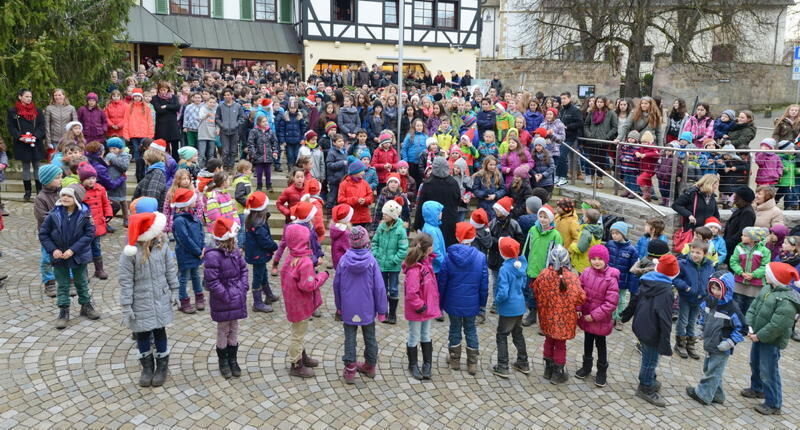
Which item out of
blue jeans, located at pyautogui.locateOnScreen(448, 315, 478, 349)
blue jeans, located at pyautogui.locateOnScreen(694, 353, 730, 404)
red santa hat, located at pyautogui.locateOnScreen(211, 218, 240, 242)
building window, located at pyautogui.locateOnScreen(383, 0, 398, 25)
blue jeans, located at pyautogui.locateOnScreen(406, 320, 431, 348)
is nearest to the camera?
red santa hat, located at pyautogui.locateOnScreen(211, 218, 240, 242)

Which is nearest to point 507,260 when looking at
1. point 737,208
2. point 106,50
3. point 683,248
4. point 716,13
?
point 683,248

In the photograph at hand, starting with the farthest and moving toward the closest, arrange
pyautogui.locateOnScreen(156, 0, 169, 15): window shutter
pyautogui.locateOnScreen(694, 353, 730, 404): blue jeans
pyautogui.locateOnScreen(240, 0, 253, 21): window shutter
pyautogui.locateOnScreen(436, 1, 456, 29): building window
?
pyautogui.locateOnScreen(436, 1, 456, 29): building window
pyautogui.locateOnScreen(240, 0, 253, 21): window shutter
pyautogui.locateOnScreen(156, 0, 169, 15): window shutter
pyautogui.locateOnScreen(694, 353, 730, 404): blue jeans

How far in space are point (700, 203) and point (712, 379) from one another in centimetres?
390

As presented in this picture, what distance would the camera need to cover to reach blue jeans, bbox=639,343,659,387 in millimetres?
6035

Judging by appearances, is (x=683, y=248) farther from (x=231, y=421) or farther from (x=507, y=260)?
(x=231, y=421)

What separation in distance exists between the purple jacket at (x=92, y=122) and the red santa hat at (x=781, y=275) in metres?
11.5

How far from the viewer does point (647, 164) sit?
36.5ft

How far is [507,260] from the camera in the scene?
6.35m

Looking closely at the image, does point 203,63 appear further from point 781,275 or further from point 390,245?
point 781,275

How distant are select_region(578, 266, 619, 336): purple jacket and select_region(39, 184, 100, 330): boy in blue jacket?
5498 millimetres

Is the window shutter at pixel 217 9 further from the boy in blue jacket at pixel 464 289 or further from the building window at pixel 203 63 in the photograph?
the boy in blue jacket at pixel 464 289

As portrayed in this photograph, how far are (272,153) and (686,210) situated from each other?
7.26 m

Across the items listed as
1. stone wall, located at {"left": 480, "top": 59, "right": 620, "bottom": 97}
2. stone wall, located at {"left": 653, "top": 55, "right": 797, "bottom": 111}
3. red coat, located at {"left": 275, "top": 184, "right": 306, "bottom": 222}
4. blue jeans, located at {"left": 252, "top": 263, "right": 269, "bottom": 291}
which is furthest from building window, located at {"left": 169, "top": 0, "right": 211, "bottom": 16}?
blue jeans, located at {"left": 252, "top": 263, "right": 269, "bottom": 291}

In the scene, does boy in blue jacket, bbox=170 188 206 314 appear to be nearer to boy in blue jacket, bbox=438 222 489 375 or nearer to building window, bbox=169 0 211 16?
boy in blue jacket, bbox=438 222 489 375
